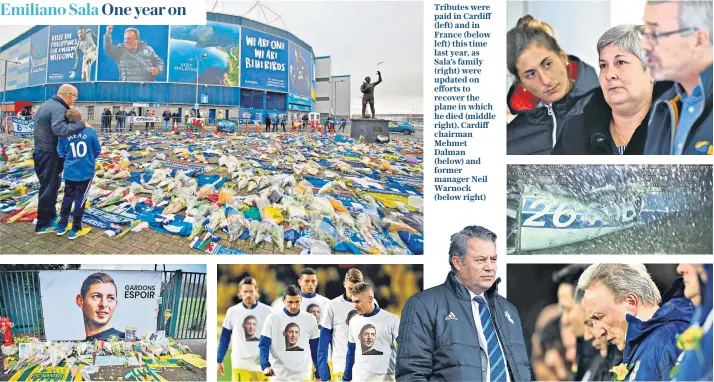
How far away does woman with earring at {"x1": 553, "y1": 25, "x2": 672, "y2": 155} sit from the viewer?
3.76m

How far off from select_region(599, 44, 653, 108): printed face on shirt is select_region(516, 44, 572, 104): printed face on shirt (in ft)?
0.86

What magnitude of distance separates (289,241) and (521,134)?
1.81 meters

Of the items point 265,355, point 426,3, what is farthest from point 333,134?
point 265,355

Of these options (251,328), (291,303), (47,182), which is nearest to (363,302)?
(291,303)

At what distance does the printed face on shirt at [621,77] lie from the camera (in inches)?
148

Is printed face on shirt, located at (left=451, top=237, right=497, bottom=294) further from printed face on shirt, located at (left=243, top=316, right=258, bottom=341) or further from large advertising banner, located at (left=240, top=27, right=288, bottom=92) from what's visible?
large advertising banner, located at (left=240, top=27, right=288, bottom=92)

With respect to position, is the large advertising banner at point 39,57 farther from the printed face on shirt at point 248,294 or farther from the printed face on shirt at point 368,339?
the printed face on shirt at point 368,339

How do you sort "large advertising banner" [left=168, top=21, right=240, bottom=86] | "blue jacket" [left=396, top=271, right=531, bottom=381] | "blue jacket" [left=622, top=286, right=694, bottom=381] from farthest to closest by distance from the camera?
1. "large advertising banner" [left=168, top=21, right=240, bottom=86]
2. "blue jacket" [left=622, top=286, right=694, bottom=381]
3. "blue jacket" [left=396, top=271, right=531, bottom=381]

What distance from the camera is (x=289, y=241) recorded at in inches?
148

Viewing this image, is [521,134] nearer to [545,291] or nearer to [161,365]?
[545,291]

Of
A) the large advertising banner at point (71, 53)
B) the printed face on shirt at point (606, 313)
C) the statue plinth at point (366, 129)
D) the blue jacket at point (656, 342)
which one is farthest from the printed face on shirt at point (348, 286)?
the large advertising banner at point (71, 53)

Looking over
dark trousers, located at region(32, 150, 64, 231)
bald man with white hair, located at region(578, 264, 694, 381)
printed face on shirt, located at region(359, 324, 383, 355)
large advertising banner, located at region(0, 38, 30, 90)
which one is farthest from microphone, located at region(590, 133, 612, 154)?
large advertising banner, located at region(0, 38, 30, 90)

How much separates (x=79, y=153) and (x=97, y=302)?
1.07 metres

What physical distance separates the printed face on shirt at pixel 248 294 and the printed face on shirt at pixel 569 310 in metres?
2.16
